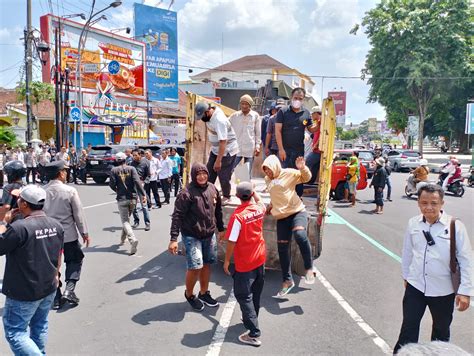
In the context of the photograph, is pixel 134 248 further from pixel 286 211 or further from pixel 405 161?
pixel 405 161

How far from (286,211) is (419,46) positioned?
29673 mm

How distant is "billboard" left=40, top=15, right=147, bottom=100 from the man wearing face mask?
23.8m

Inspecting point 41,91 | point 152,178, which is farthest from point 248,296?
point 41,91

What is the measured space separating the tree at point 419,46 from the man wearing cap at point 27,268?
3081cm

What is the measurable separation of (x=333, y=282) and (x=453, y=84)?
3088 cm

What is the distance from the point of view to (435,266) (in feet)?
9.46

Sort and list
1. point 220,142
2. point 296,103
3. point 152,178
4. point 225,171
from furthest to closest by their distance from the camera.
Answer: point 152,178 < point 296,103 < point 225,171 < point 220,142

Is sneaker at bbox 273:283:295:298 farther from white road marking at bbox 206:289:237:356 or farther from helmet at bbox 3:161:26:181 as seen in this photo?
helmet at bbox 3:161:26:181

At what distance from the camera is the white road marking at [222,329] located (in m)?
3.56

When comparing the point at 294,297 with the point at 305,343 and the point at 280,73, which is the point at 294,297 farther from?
the point at 280,73

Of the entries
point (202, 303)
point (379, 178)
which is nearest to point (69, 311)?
point (202, 303)

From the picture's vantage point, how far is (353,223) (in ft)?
31.7

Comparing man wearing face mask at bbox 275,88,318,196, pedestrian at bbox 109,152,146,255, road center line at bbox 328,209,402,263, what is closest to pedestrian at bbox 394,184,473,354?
man wearing face mask at bbox 275,88,318,196

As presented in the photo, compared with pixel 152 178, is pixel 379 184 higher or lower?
lower
